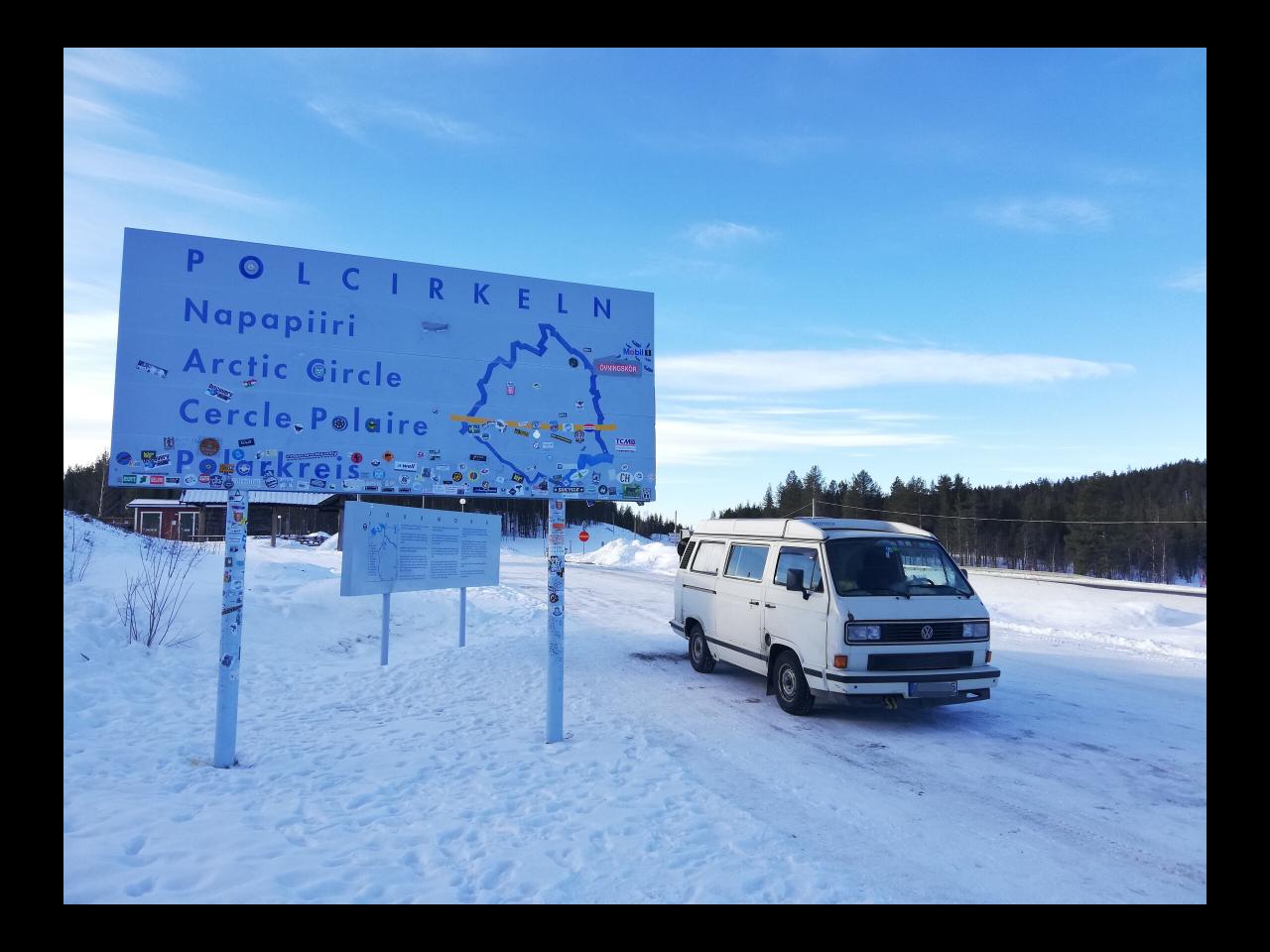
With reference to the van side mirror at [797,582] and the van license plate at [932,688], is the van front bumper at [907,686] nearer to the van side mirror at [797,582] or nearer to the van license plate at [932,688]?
the van license plate at [932,688]

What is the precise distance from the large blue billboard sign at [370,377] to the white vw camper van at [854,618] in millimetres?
2526

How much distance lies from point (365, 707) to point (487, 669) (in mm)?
2605

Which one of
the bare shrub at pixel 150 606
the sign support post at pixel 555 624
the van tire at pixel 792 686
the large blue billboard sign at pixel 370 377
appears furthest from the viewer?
the bare shrub at pixel 150 606

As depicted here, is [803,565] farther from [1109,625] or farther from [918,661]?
[1109,625]

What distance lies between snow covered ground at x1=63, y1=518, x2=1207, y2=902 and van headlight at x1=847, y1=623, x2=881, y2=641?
41.3 inches

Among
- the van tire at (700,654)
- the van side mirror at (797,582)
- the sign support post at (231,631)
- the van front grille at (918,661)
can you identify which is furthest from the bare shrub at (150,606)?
the van front grille at (918,661)

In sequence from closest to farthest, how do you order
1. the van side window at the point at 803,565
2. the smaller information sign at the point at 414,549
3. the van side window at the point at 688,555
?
the van side window at the point at 803,565, the smaller information sign at the point at 414,549, the van side window at the point at 688,555

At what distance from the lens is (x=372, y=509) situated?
10.1 m

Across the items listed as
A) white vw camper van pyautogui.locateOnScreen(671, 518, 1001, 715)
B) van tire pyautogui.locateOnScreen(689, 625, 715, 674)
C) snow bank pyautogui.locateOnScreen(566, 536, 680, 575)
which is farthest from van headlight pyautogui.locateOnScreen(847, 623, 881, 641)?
snow bank pyautogui.locateOnScreen(566, 536, 680, 575)

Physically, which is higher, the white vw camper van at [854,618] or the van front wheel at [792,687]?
the white vw camper van at [854,618]

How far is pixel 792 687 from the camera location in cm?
877

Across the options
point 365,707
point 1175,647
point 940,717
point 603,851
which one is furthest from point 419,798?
point 1175,647

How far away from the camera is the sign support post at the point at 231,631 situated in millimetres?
6262

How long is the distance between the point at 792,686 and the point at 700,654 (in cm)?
267
